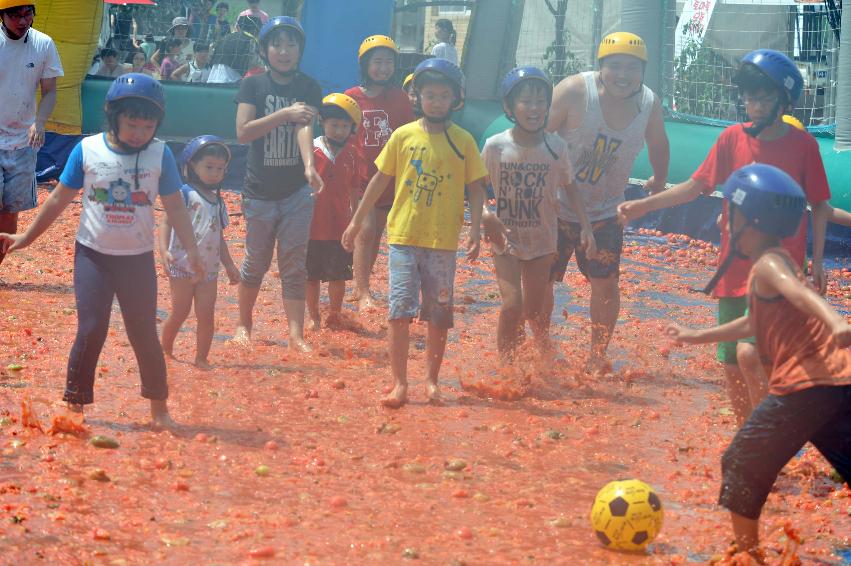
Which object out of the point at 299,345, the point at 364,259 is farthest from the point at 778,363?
the point at 364,259

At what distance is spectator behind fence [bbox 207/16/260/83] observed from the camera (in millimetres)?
19578

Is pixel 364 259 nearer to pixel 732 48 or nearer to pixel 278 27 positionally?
pixel 278 27

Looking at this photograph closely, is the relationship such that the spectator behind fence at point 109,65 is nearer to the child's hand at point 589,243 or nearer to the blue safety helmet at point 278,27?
the blue safety helmet at point 278,27

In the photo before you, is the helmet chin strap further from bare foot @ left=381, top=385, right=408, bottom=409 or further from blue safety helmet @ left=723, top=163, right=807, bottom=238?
bare foot @ left=381, top=385, right=408, bottom=409

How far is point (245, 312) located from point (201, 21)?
46.6 feet

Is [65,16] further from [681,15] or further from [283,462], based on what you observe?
[283,462]

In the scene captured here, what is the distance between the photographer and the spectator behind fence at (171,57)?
2075 centimetres

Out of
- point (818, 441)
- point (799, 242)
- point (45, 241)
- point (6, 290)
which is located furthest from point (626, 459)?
point (45, 241)

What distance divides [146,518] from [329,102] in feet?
14.9

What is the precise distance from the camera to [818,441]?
475 centimetres

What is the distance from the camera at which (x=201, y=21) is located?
22.1 meters

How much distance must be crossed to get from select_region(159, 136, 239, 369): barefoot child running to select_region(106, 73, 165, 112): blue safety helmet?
1.53 m

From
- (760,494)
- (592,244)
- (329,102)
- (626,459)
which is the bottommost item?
(626,459)

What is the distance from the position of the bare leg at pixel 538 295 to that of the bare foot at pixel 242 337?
199 centimetres
